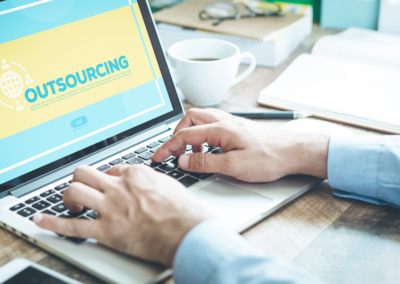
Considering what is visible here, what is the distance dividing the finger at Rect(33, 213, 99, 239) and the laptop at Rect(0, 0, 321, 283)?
14 millimetres

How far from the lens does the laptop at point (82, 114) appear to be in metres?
0.55

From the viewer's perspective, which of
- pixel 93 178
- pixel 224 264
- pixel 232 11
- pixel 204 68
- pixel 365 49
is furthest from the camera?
pixel 232 11

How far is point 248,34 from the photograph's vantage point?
107 cm

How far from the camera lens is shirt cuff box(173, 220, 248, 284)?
1.36ft

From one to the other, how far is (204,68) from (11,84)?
0.40 m

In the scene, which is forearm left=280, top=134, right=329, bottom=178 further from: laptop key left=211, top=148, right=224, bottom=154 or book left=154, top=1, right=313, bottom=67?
book left=154, top=1, right=313, bottom=67

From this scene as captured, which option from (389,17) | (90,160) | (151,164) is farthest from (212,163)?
(389,17)

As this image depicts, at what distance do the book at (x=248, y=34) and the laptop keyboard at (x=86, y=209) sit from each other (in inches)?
19.6

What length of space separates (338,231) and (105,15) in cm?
54

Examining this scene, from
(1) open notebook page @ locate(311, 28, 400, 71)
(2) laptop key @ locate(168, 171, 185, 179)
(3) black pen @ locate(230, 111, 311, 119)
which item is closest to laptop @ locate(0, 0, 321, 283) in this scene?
(2) laptop key @ locate(168, 171, 185, 179)

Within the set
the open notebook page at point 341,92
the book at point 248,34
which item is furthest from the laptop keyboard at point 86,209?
the book at point 248,34

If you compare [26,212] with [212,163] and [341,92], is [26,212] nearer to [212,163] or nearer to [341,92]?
[212,163]

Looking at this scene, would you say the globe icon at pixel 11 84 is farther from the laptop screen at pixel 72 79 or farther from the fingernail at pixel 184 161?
the fingernail at pixel 184 161

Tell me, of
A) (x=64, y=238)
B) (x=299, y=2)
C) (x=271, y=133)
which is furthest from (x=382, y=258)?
(x=299, y=2)
